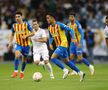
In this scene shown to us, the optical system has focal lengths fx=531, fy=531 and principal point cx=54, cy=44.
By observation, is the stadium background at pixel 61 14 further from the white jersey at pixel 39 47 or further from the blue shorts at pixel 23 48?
the white jersey at pixel 39 47

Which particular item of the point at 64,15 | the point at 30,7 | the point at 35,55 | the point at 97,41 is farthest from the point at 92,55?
the point at 35,55

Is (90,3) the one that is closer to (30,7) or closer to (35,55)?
(30,7)

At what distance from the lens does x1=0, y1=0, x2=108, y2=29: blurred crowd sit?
3344cm

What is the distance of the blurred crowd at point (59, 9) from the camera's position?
110 ft

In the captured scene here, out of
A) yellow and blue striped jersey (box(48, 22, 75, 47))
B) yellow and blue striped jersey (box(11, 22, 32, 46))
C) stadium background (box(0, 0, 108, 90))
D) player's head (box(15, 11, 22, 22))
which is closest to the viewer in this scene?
yellow and blue striped jersey (box(48, 22, 75, 47))

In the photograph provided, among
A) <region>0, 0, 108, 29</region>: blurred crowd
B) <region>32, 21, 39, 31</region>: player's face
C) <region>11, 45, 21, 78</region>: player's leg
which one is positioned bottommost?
<region>11, 45, 21, 78</region>: player's leg

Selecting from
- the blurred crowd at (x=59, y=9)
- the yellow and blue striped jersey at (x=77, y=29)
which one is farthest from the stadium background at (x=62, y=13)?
the yellow and blue striped jersey at (x=77, y=29)

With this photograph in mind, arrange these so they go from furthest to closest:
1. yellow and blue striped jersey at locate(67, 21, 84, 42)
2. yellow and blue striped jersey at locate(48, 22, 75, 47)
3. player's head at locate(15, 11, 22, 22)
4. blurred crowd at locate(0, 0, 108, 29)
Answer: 1. blurred crowd at locate(0, 0, 108, 29)
2. yellow and blue striped jersey at locate(67, 21, 84, 42)
3. player's head at locate(15, 11, 22, 22)
4. yellow and blue striped jersey at locate(48, 22, 75, 47)

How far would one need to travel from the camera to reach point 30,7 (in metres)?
35.0

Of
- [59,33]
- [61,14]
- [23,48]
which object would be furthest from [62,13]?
[59,33]

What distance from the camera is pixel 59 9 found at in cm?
3359

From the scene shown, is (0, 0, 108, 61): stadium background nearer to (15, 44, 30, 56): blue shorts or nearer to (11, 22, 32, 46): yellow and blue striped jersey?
(15, 44, 30, 56): blue shorts

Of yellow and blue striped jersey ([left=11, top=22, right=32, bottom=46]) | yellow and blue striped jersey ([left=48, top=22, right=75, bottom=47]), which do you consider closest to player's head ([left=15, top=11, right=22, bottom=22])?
yellow and blue striped jersey ([left=11, top=22, right=32, bottom=46])

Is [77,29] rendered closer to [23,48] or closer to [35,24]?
[23,48]
